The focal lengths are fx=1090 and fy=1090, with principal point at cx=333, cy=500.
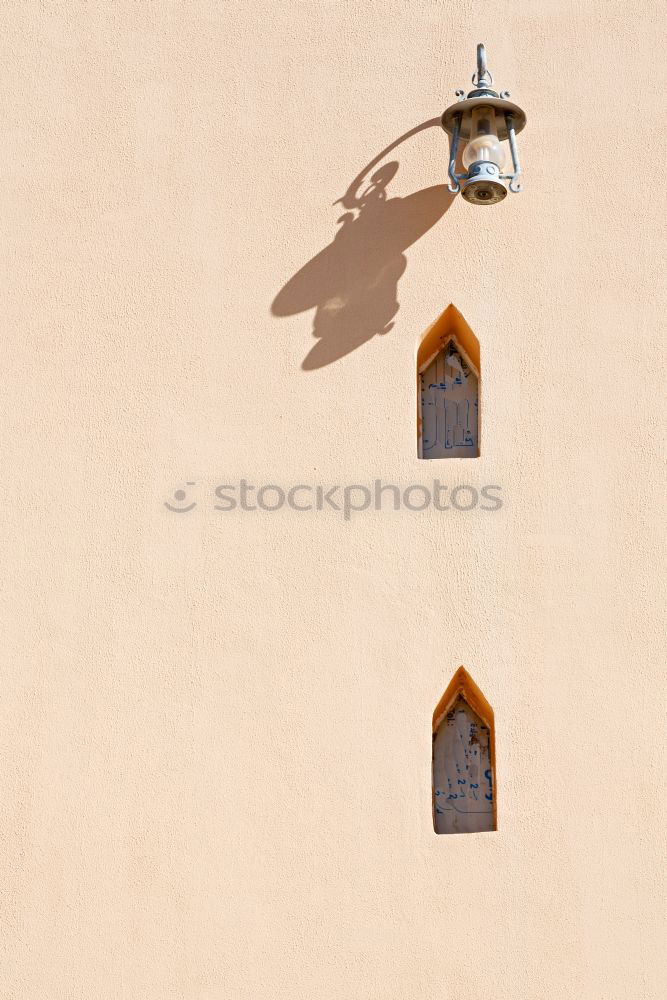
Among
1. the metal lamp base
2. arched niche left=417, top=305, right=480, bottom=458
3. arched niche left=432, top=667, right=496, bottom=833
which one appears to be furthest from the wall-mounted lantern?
arched niche left=432, top=667, right=496, bottom=833

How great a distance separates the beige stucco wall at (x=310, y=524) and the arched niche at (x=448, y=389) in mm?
104

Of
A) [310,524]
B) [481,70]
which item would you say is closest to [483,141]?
[481,70]

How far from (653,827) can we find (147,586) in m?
1.86

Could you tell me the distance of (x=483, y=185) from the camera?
141 inches

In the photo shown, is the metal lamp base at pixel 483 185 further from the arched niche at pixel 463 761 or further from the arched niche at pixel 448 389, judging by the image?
the arched niche at pixel 463 761

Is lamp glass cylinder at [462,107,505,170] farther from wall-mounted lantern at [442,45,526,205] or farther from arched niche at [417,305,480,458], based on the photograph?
arched niche at [417,305,480,458]

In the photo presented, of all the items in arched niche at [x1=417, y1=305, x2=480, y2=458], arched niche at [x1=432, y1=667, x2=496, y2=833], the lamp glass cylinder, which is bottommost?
arched niche at [x1=432, y1=667, x2=496, y2=833]

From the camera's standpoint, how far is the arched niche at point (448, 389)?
390cm

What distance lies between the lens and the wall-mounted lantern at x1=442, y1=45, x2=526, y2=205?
11.8ft

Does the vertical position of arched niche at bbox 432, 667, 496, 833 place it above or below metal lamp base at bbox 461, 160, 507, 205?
below

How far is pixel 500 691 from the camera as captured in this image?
3.64 metres

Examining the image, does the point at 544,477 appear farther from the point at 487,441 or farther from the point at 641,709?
the point at 641,709

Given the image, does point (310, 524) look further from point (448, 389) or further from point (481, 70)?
point (481, 70)

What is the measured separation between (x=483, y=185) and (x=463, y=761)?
1937 mm
